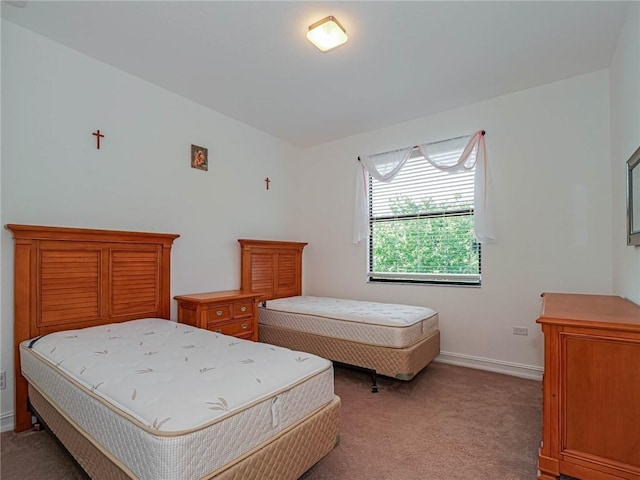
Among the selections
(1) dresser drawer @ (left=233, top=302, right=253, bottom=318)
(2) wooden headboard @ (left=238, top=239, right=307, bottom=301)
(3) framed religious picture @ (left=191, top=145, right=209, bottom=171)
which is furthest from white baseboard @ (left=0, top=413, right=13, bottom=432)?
(3) framed religious picture @ (left=191, top=145, right=209, bottom=171)

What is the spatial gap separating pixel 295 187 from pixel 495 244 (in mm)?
2733

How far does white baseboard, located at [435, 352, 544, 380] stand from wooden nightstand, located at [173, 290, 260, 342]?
6.90ft

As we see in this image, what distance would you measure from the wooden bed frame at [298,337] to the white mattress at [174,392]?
1.19 m

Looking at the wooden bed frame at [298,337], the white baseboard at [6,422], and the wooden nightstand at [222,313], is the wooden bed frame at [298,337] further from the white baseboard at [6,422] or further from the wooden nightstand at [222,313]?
the white baseboard at [6,422]

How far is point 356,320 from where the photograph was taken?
3.12m

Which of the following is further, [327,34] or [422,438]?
[327,34]

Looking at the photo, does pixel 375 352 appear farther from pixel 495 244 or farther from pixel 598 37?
pixel 598 37

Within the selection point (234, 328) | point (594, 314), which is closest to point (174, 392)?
point (234, 328)

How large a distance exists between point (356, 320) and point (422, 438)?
112 centimetres

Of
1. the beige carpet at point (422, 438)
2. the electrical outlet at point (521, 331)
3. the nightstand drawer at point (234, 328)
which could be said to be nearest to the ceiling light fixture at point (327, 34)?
the nightstand drawer at point (234, 328)

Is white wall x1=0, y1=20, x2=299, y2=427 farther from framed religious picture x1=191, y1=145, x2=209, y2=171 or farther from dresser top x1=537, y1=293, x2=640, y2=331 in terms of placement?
dresser top x1=537, y1=293, x2=640, y2=331

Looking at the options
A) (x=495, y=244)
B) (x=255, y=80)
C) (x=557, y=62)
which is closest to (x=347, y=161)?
(x=255, y=80)

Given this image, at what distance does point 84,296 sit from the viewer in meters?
2.58

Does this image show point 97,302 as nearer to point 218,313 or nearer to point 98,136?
point 218,313
